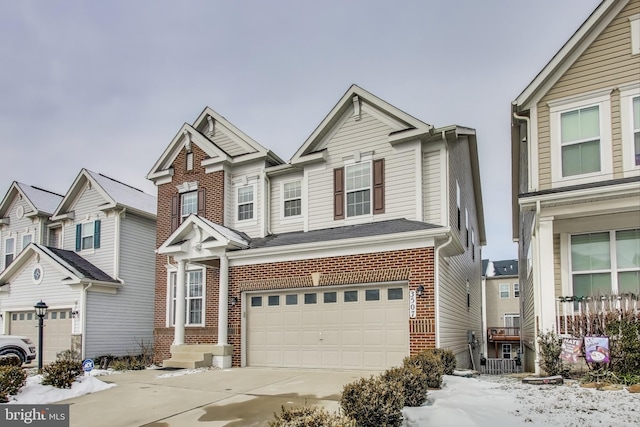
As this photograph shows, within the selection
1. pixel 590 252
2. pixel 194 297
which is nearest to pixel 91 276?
pixel 194 297

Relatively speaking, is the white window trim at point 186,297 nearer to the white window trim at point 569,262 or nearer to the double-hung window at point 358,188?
the double-hung window at point 358,188

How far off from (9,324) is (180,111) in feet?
38.6

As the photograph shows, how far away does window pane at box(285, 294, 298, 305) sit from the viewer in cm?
1451

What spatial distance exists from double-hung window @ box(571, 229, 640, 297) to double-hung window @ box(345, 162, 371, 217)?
574 cm

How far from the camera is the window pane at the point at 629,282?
35.3 ft

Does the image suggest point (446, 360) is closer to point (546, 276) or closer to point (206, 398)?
point (546, 276)

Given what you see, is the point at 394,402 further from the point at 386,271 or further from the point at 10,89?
the point at 10,89

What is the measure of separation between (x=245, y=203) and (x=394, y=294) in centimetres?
692

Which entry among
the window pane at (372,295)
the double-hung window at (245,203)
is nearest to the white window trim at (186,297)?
the double-hung window at (245,203)

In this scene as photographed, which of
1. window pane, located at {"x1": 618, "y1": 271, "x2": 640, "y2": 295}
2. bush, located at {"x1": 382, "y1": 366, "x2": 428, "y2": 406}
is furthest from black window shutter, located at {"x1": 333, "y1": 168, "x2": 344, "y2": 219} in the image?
bush, located at {"x1": 382, "y1": 366, "x2": 428, "y2": 406}

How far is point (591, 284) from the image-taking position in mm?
11227

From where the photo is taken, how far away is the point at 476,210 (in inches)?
914

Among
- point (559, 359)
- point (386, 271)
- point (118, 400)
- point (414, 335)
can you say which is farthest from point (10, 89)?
point (559, 359)

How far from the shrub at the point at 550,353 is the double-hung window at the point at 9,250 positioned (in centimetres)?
2341
